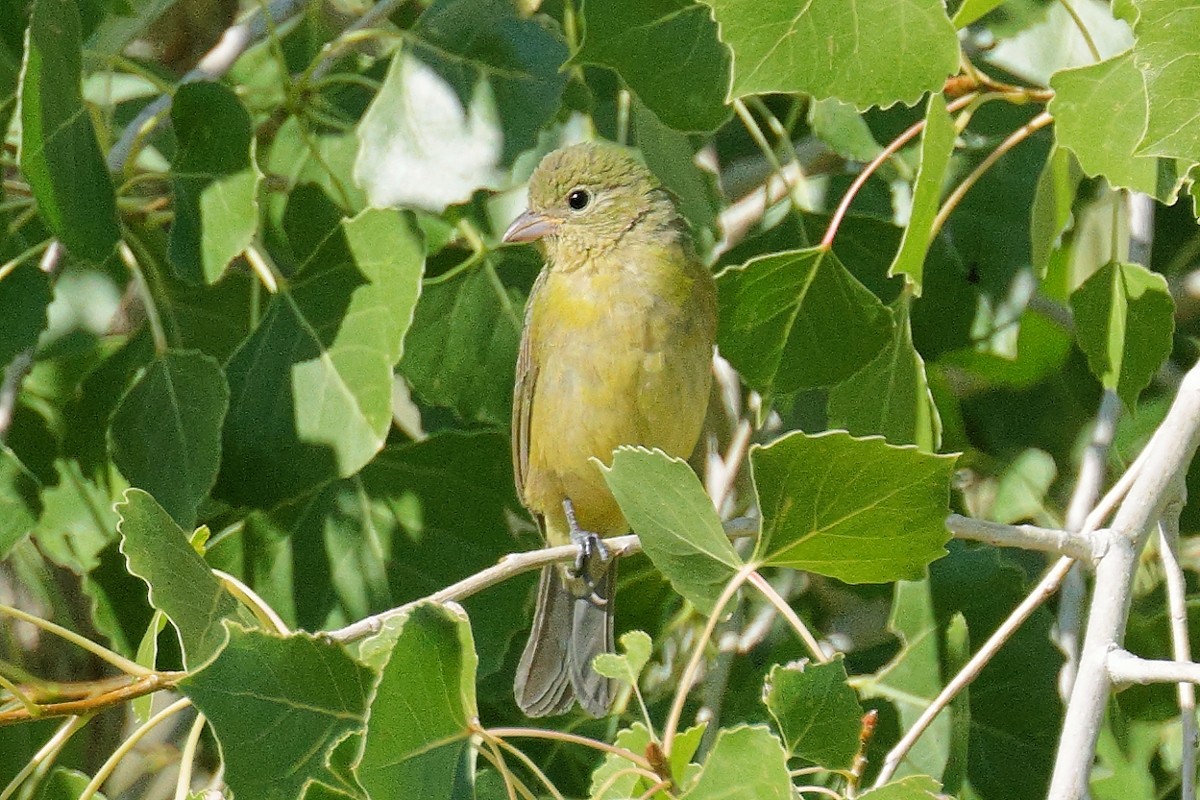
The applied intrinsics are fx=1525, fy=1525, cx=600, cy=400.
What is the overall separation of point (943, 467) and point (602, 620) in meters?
1.74

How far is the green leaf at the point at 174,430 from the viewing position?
3.06 metres

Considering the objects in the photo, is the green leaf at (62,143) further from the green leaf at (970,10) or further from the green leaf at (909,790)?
the green leaf at (909,790)

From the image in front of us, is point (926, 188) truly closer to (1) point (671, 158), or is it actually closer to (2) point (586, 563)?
(1) point (671, 158)

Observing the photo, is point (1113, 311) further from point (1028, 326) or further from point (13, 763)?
point (13, 763)

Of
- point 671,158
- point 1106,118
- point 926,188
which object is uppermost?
point 1106,118

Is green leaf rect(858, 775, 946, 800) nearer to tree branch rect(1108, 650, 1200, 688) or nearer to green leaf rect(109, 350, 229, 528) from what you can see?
tree branch rect(1108, 650, 1200, 688)

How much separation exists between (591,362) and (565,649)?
70 cm

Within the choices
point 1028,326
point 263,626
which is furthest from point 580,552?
point 1028,326

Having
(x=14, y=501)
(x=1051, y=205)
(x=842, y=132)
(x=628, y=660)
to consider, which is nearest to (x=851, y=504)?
(x=628, y=660)

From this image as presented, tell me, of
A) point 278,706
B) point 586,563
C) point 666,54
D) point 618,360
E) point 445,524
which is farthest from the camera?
point 586,563

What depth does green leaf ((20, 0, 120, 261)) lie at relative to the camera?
2.77m

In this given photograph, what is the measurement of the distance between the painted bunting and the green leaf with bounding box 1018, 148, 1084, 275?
99 cm

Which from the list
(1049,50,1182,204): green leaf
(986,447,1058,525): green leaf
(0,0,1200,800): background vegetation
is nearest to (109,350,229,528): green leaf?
(0,0,1200,800): background vegetation

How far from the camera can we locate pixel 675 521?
2242 mm
